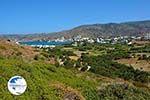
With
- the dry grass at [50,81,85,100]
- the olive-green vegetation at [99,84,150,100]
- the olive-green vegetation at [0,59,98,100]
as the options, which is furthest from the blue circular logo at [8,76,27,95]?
the olive-green vegetation at [99,84,150,100]

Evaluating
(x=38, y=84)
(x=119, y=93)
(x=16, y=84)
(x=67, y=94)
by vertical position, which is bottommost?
(x=119, y=93)

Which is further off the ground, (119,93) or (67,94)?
(67,94)

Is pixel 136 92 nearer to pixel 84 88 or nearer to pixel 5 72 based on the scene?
pixel 84 88

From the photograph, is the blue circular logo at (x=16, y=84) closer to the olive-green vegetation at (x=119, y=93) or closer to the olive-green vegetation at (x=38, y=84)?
the olive-green vegetation at (x=38, y=84)

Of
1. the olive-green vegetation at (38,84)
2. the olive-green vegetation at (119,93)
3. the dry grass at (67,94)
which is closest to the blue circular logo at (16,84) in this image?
the olive-green vegetation at (38,84)

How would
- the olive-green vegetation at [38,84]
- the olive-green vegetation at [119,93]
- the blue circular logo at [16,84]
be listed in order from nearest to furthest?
the blue circular logo at [16,84]
the olive-green vegetation at [38,84]
the olive-green vegetation at [119,93]

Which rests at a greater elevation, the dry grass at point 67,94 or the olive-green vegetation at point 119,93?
the dry grass at point 67,94

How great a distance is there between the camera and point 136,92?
774 inches

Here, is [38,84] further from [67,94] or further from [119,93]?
[119,93]

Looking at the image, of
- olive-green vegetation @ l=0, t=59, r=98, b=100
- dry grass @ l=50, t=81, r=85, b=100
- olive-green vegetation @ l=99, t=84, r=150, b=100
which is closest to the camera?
olive-green vegetation @ l=0, t=59, r=98, b=100

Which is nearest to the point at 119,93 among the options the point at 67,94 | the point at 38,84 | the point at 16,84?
the point at 67,94

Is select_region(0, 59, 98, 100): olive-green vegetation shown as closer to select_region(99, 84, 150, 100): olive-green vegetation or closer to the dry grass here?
the dry grass

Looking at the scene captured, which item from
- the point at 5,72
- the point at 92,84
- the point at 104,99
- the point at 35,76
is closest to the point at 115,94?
the point at 104,99

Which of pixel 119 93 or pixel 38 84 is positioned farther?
pixel 119 93
